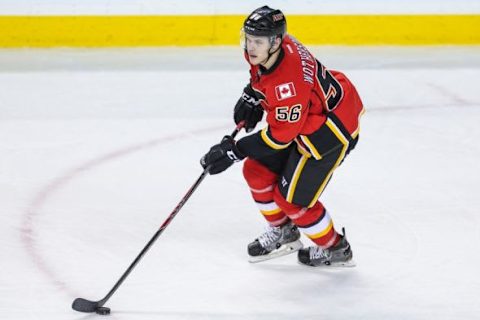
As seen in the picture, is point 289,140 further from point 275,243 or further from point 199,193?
point 199,193

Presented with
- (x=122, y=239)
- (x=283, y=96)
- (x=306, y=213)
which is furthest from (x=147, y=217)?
(x=283, y=96)

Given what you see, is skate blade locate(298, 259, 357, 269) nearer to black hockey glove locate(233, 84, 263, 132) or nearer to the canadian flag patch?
black hockey glove locate(233, 84, 263, 132)

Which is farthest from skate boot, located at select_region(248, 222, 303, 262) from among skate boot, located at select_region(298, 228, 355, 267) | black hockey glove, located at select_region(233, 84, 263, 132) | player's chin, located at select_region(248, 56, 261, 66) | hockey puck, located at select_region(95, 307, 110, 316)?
player's chin, located at select_region(248, 56, 261, 66)

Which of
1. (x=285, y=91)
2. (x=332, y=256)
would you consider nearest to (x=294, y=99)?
(x=285, y=91)

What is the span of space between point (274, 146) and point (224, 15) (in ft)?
10.8

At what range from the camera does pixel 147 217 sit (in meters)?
3.59

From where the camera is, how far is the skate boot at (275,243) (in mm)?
3227

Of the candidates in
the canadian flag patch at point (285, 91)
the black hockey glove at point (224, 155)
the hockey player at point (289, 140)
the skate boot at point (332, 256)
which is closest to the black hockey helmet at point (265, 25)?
the hockey player at point (289, 140)

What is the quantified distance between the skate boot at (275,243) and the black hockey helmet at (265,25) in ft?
2.53

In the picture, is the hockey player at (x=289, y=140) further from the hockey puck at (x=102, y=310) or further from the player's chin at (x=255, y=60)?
the hockey puck at (x=102, y=310)

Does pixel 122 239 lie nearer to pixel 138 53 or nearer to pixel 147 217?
pixel 147 217

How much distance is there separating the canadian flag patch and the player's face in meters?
0.10

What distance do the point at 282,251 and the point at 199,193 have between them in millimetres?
651

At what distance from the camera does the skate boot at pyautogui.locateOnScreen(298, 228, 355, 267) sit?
315 centimetres
